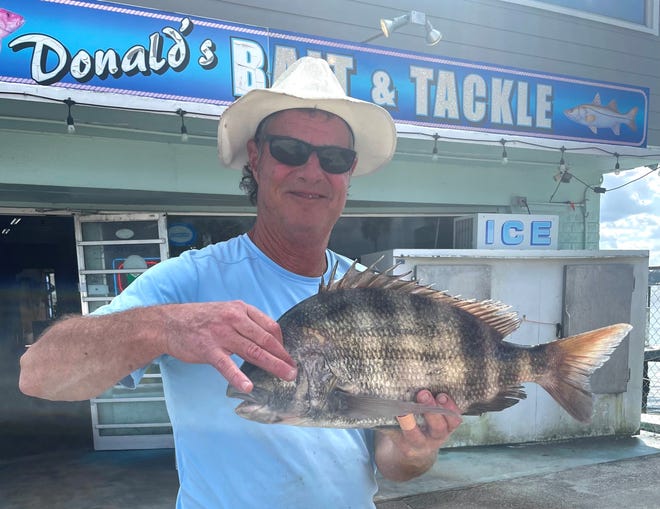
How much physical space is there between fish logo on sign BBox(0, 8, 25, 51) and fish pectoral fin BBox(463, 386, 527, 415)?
4.51 meters

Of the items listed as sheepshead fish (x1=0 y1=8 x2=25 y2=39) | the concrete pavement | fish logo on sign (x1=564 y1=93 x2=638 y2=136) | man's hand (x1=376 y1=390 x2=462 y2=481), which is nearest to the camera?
man's hand (x1=376 y1=390 x2=462 y2=481)

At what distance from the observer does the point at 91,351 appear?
1.28 meters

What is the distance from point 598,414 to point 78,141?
717 centimetres

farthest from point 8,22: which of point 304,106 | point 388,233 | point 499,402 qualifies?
point 388,233

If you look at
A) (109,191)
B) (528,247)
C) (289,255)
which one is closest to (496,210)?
(528,247)

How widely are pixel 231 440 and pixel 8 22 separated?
13.7 feet

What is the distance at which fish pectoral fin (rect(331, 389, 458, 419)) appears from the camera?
136 cm

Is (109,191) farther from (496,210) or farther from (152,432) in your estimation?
(496,210)

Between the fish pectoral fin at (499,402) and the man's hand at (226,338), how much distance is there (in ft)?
2.38

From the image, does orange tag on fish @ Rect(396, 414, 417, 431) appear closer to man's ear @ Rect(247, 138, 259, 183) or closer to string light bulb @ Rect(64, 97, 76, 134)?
man's ear @ Rect(247, 138, 259, 183)

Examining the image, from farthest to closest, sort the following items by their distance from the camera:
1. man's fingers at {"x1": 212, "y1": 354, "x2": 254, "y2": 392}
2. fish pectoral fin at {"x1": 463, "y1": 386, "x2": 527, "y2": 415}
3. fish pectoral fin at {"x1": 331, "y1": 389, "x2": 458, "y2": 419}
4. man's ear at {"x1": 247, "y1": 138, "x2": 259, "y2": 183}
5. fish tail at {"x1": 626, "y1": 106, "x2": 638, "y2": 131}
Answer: fish tail at {"x1": 626, "y1": 106, "x2": 638, "y2": 131} → man's ear at {"x1": 247, "y1": 138, "x2": 259, "y2": 183} → fish pectoral fin at {"x1": 463, "y1": 386, "x2": 527, "y2": 415} → fish pectoral fin at {"x1": 331, "y1": 389, "x2": 458, "y2": 419} → man's fingers at {"x1": 212, "y1": 354, "x2": 254, "y2": 392}

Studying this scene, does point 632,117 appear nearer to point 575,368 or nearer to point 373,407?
point 575,368

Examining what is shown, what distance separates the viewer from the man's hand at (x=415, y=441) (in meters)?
1.46

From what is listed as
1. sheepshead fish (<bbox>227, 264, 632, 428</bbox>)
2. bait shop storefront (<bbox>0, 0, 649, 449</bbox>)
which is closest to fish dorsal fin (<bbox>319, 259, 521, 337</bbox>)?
sheepshead fish (<bbox>227, 264, 632, 428</bbox>)
